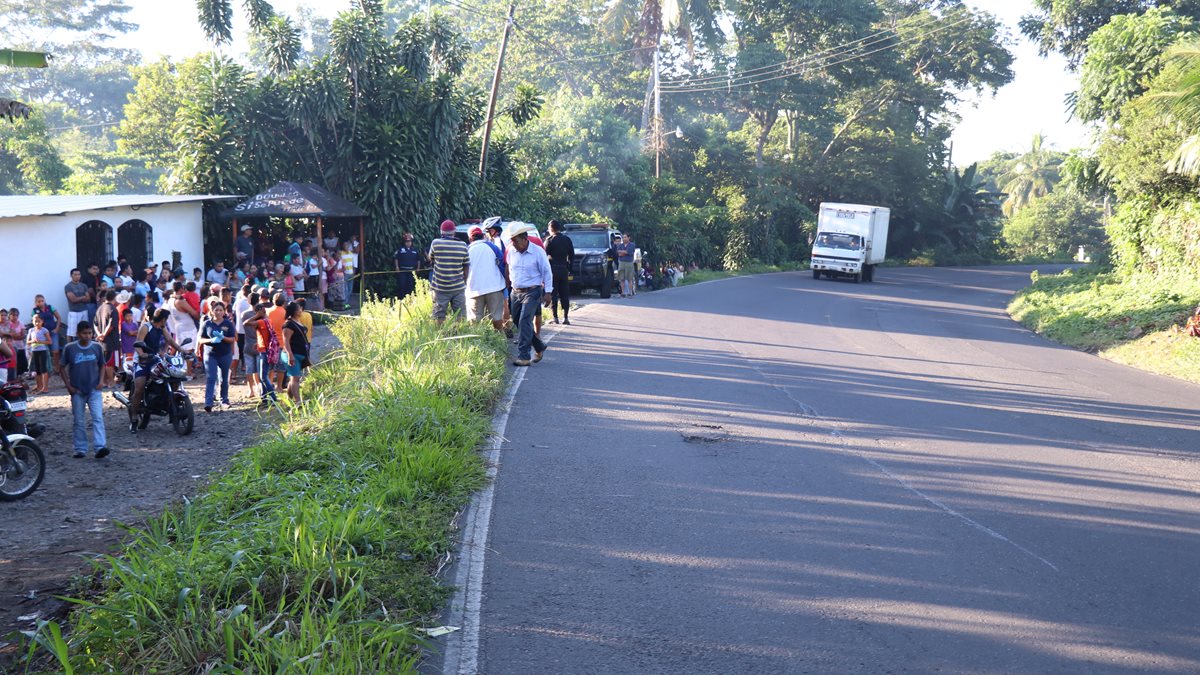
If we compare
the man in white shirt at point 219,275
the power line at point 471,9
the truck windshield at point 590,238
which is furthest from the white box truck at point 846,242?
the man in white shirt at point 219,275

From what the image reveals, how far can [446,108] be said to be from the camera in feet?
89.9

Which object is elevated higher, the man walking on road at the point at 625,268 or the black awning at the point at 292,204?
the black awning at the point at 292,204

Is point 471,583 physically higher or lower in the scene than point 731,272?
higher

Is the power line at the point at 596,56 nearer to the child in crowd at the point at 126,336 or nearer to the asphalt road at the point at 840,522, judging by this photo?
the child in crowd at the point at 126,336

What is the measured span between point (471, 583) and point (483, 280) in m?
8.43

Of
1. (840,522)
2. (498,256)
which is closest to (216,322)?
(498,256)

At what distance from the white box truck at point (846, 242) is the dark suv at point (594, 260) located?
1571 cm

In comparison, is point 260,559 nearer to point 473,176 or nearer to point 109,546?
point 109,546

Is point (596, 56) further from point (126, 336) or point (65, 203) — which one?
point (126, 336)

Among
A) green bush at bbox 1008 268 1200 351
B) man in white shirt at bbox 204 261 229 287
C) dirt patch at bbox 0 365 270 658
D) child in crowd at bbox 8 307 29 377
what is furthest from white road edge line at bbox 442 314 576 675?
green bush at bbox 1008 268 1200 351

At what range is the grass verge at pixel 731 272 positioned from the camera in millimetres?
39231

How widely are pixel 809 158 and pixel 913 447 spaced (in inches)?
2060

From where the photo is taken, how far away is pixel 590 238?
1095 inches

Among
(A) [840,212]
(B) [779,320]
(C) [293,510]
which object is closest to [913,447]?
(C) [293,510]
